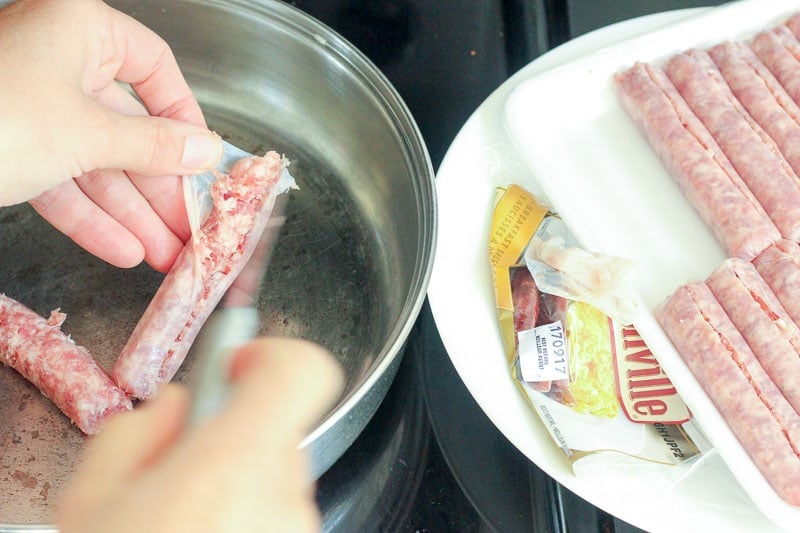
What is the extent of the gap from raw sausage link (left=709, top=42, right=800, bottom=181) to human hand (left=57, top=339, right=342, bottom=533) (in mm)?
801

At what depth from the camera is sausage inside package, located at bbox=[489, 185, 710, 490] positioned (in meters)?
1.00

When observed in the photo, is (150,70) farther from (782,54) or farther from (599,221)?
(782,54)

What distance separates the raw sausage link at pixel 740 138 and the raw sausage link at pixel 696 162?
13mm

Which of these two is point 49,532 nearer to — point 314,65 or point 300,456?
point 300,456

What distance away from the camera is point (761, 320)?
1.02 meters

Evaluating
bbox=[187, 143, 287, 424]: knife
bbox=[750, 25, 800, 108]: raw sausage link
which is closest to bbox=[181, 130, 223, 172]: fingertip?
bbox=[187, 143, 287, 424]: knife

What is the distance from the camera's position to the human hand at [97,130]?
899 millimetres

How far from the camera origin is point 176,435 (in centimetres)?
81

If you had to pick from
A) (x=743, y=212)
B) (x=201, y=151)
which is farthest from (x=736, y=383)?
(x=201, y=151)

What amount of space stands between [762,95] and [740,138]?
0.33ft

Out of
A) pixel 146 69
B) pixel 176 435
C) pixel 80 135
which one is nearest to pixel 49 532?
pixel 176 435

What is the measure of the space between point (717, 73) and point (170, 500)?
3.42 feet

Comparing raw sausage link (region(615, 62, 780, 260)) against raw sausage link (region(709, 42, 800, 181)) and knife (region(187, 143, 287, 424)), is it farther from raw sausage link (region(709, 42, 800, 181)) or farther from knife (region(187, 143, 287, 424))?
knife (region(187, 143, 287, 424))

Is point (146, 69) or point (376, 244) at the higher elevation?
point (146, 69)
